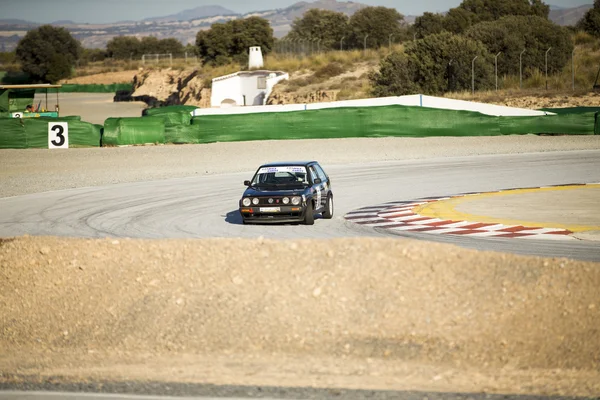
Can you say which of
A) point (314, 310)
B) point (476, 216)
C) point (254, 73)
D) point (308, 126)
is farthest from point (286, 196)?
point (254, 73)

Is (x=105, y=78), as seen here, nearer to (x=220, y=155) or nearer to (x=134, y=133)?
(x=134, y=133)

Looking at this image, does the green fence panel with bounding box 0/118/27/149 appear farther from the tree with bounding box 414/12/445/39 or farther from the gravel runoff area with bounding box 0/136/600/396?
the tree with bounding box 414/12/445/39

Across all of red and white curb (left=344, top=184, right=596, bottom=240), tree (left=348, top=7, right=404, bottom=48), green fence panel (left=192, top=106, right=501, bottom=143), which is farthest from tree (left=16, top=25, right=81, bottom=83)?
red and white curb (left=344, top=184, right=596, bottom=240)

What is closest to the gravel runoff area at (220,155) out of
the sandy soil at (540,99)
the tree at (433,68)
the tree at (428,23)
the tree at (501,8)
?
the sandy soil at (540,99)

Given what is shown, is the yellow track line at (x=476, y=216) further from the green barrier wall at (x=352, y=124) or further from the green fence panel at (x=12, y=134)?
the green fence panel at (x=12, y=134)

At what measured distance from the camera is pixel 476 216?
60.1 ft

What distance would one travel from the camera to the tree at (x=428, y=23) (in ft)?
386

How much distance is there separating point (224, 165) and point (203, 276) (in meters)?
22.3

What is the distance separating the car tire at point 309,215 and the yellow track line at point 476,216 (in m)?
2.68

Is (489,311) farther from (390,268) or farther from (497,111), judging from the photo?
(497,111)

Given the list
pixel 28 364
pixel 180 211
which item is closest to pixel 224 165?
pixel 180 211

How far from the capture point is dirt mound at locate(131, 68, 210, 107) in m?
91.8

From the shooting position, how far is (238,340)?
8.98 meters

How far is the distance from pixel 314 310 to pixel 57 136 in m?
32.2
